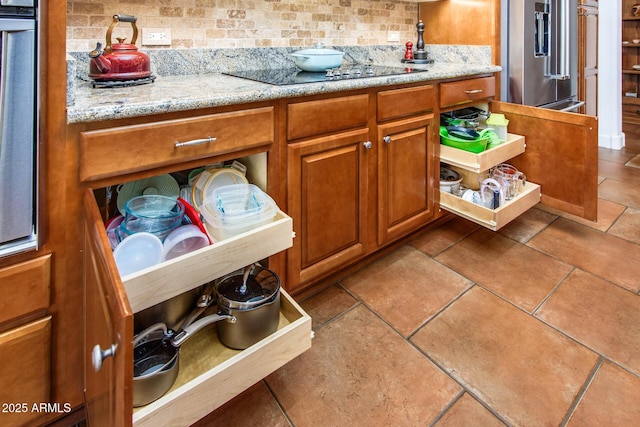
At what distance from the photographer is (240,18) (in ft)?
6.46

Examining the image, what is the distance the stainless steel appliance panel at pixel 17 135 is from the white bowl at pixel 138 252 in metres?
0.21

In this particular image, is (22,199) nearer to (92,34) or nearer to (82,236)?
(82,236)

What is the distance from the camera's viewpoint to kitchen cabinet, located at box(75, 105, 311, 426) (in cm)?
77

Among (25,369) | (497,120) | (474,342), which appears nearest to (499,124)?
(497,120)

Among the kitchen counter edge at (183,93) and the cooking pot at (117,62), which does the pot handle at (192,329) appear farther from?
the cooking pot at (117,62)

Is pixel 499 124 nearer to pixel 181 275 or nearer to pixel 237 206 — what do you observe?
pixel 237 206

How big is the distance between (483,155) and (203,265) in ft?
5.09

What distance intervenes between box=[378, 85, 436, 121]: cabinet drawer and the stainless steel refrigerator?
2.65 ft

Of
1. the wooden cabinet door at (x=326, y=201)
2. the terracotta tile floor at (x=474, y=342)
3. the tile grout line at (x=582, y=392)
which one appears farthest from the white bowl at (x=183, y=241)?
Answer: the tile grout line at (x=582, y=392)

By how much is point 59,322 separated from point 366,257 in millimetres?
1359

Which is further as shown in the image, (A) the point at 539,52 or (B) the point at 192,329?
(A) the point at 539,52

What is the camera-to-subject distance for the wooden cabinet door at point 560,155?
6.45ft

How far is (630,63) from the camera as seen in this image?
5480mm

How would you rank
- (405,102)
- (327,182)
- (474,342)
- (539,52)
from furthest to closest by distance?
(539,52)
(405,102)
(327,182)
(474,342)
